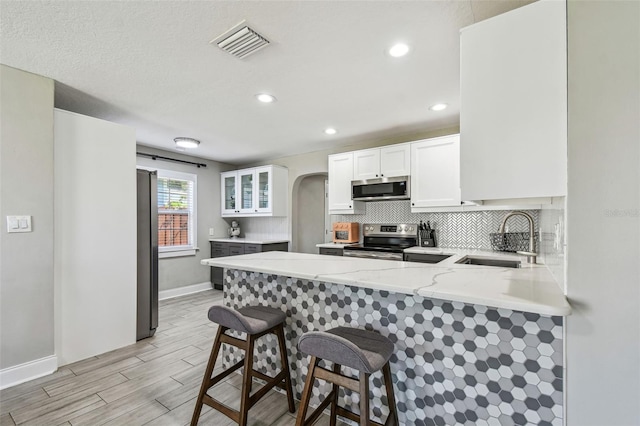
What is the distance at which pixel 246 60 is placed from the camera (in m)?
2.02

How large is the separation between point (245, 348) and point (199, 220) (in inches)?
158

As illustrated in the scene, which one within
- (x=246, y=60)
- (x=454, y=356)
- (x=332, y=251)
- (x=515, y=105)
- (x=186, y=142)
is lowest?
(x=454, y=356)

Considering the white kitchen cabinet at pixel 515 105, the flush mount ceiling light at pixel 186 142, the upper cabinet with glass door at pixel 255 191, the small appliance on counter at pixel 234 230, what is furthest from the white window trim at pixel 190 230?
the white kitchen cabinet at pixel 515 105

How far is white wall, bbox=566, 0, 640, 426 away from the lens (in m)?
0.93

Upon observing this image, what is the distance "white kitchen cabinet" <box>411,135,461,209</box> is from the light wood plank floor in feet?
8.38

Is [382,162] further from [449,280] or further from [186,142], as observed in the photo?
[186,142]

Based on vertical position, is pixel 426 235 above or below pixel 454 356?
above

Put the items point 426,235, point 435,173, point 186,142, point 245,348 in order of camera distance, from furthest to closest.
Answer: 1. point 186,142
2. point 426,235
3. point 435,173
4. point 245,348

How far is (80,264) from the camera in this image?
2502 mm

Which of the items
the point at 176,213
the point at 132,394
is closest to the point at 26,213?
the point at 132,394

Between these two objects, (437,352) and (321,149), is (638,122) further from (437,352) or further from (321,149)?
(321,149)

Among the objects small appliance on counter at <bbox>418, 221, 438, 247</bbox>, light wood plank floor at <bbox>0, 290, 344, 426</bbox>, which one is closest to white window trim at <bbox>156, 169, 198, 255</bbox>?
light wood plank floor at <bbox>0, 290, 344, 426</bbox>

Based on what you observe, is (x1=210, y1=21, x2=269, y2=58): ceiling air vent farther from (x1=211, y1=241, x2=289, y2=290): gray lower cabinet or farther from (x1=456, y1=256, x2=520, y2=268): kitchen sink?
(x1=211, y1=241, x2=289, y2=290): gray lower cabinet

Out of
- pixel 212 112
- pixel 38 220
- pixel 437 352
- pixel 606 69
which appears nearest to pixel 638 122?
pixel 606 69
